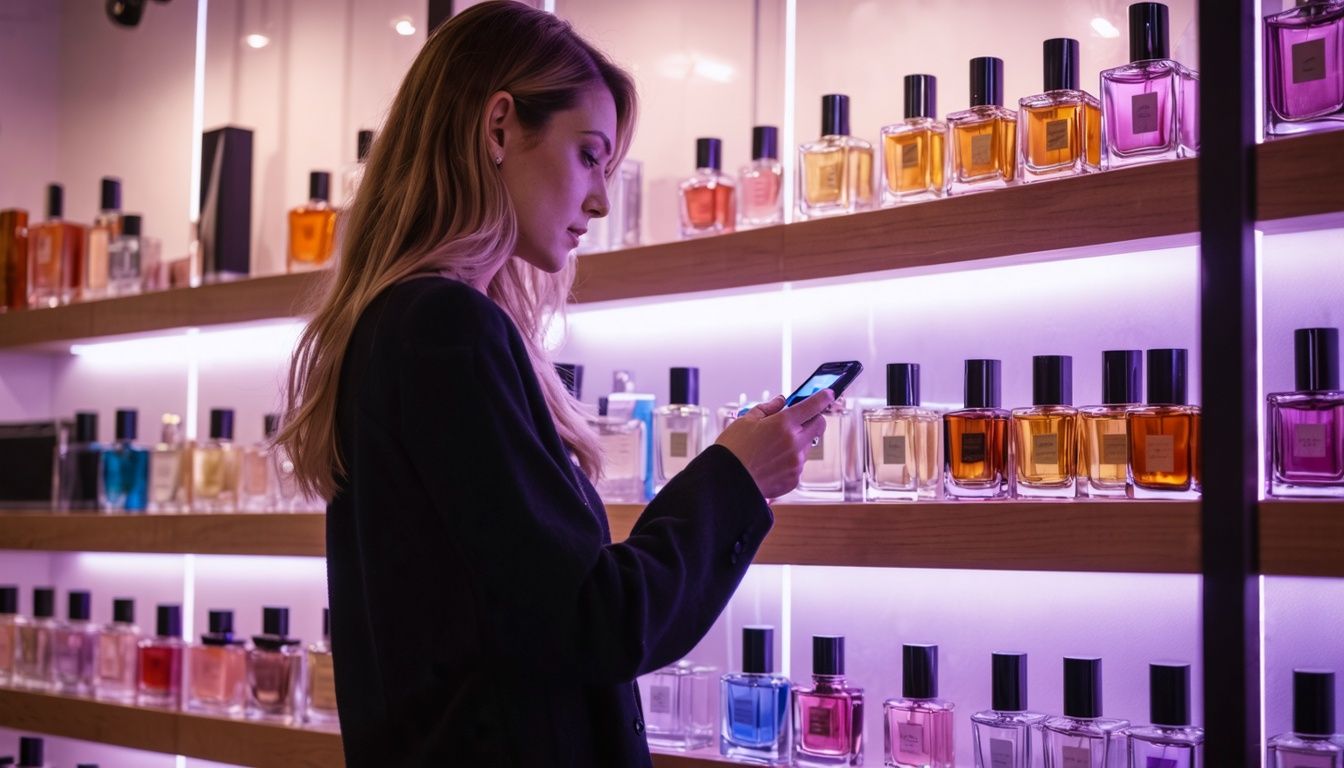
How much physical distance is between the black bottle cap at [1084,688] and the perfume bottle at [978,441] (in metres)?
0.19

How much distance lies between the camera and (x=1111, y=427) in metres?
1.43

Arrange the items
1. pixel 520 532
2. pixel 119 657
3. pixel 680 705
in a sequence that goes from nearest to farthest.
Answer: pixel 520 532 < pixel 680 705 < pixel 119 657

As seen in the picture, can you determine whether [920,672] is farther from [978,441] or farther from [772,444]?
[772,444]

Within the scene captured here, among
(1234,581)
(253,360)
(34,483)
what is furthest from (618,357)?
(34,483)

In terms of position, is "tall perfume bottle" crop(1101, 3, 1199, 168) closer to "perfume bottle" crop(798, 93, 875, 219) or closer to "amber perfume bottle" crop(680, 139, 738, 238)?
"perfume bottle" crop(798, 93, 875, 219)

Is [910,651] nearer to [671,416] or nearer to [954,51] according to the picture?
[671,416]

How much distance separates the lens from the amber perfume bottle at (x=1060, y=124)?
1.51 m

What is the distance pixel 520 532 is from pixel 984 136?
0.82 m

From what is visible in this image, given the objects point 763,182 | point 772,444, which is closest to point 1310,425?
point 772,444

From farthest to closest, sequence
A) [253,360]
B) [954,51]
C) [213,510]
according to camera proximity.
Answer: [253,360] < [213,510] < [954,51]

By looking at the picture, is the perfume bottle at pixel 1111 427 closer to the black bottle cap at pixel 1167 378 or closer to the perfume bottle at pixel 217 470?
the black bottle cap at pixel 1167 378

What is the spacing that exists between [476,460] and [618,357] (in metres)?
1.05

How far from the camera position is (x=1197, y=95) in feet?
4.62

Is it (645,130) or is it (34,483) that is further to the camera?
(34,483)
